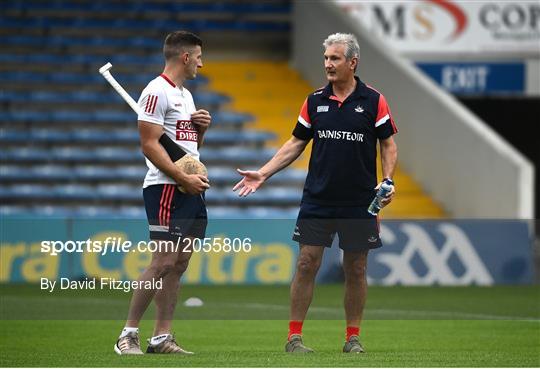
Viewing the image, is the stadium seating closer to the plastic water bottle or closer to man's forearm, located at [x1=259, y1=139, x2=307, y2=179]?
man's forearm, located at [x1=259, y1=139, x2=307, y2=179]

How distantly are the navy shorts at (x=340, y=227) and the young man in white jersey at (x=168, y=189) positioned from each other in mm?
672

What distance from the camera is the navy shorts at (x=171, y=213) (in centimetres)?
834

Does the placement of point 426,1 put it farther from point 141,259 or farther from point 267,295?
point 141,259

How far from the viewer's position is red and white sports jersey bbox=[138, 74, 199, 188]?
8.32 metres

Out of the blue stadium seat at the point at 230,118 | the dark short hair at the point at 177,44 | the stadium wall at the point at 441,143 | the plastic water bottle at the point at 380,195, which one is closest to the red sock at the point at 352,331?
the plastic water bottle at the point at 380,195


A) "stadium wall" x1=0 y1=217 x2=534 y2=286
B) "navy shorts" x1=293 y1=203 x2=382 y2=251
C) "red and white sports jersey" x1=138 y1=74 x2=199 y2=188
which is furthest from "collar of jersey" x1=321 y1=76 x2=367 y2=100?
"stadium wall" x1=0 y1=217 x2=534 y2=286

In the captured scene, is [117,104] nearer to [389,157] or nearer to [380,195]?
[389,157]

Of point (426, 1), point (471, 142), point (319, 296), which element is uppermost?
point (426, 1)

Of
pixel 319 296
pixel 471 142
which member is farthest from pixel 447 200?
pixel 319 296

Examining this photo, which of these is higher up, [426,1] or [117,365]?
[426,1]

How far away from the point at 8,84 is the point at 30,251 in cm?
924

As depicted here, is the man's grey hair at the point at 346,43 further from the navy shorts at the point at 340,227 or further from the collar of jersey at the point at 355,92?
the navy shorts at the point at 340,227

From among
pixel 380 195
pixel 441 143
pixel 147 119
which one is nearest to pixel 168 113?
pixel 147 119

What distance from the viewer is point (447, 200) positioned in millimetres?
20156
